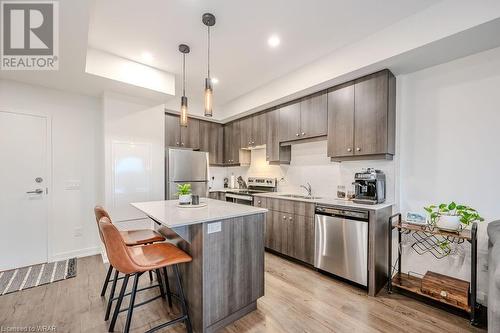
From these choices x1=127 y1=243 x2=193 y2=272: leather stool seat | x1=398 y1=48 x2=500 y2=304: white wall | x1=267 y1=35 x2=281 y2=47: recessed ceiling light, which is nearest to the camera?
x1=127 y1=243 x2=193 y2=272: leather stool seat

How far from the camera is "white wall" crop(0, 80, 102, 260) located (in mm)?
3193

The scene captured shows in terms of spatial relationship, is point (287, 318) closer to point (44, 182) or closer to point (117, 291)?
point (117, 291)

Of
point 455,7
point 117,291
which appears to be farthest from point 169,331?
point 455,7

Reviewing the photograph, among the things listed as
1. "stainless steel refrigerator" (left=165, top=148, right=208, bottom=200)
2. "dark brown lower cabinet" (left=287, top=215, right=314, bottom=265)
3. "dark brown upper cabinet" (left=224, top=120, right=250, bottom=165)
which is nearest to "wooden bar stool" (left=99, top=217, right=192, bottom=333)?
"dark brown lower cabinet" (left=287, top=215, right=314, bottom=265)

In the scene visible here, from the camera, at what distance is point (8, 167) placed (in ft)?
9.70

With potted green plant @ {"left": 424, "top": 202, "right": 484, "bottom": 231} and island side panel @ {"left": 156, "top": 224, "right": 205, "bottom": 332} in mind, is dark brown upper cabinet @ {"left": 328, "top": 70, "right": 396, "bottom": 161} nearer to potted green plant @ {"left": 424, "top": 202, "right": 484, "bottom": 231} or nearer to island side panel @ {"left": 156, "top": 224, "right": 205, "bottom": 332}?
potted green plant @ {"left": 424, "top": 202, "right": 484, "bottom": 231}

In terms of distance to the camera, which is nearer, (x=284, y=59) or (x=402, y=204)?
(x=402, y=204)

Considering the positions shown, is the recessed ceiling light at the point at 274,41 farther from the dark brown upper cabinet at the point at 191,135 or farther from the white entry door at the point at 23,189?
the white entry door at the point at 23,189

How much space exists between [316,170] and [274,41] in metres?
2.03

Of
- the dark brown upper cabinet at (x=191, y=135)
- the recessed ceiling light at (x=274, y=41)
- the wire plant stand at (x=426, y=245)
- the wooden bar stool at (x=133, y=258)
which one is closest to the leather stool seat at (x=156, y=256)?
the wooden bar stool at (x=133, y=258)

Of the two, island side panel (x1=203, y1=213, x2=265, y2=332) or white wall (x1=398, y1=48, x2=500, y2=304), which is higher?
white wall (x1=398, y1=48, x2=500, y2=304)

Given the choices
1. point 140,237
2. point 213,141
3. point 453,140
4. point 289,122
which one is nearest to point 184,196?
point 140,237

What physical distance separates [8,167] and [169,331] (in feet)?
10.3

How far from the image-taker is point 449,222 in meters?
2.11
